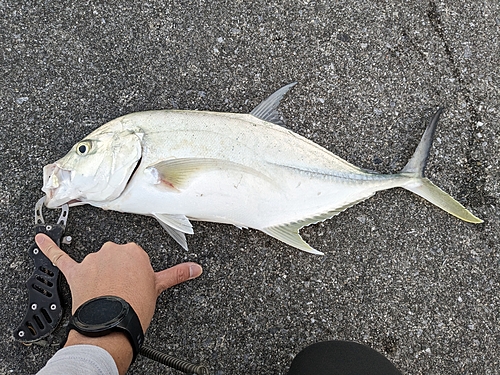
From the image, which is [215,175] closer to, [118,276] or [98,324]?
[118,276]

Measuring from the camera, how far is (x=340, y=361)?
1.76 m

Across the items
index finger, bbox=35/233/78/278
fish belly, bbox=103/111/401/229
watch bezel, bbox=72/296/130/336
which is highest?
fish belly, bbox=103/111/401/229

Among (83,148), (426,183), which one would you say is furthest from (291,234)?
(83,148)

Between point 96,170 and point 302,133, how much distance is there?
44.9 inches

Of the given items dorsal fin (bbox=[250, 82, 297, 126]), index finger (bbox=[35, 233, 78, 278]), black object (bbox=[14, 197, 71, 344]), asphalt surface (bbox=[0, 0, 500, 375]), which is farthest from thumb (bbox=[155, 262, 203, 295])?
dorsal fin (bbox=[250, 82, 297, 126])

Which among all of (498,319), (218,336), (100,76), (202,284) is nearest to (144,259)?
(202,284)

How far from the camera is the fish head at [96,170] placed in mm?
1870

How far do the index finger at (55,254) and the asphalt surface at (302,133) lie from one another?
0.14m

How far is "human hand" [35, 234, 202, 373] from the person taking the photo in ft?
5.86

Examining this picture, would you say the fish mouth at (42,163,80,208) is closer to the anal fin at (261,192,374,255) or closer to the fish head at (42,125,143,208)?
the fish head at (42,125,143,208)

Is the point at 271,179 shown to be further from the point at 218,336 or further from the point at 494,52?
the point at 494,52

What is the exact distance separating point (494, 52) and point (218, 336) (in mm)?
2359

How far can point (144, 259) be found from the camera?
193 cm

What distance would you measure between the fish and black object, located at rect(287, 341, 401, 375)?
0.50 metres
